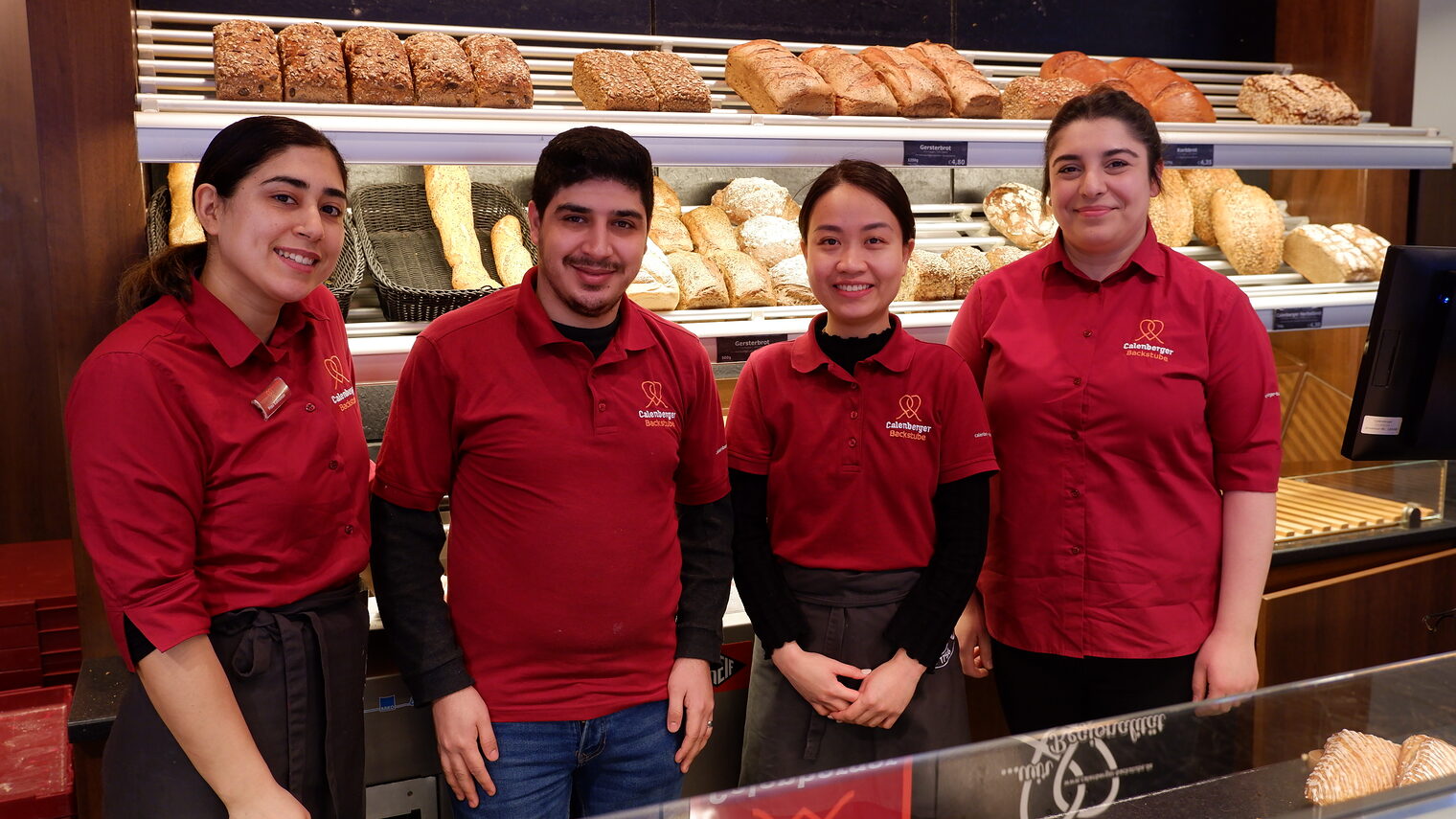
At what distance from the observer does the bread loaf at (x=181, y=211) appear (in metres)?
2.23

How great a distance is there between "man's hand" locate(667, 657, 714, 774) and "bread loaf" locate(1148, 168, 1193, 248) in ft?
7.81

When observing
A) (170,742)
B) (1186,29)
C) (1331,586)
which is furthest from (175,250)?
(1186,29)

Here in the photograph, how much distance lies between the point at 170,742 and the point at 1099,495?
4.81ft

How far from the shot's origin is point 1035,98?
2.85 meters

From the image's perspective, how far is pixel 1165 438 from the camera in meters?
1.80

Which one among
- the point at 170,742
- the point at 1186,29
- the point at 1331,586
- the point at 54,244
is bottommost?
the point at 1331,586

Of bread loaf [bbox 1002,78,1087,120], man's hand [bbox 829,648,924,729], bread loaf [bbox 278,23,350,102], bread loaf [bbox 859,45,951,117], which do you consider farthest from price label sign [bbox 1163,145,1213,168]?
bread loaf [bbox 278,23,350,102]

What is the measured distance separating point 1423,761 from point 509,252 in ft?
6.75

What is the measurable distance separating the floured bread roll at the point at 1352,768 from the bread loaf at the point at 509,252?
74.1 inches

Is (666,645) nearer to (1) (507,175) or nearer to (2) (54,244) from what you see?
(2) (54,244)

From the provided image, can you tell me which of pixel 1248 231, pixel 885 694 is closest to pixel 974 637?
pixel 885 694

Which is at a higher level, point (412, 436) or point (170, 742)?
point (412, 436)

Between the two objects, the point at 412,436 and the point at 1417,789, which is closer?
the point at 1417,789

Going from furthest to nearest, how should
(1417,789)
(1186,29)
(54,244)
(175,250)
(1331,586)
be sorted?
1. (1186,29)
2. (1331,586)
3. (54,244)
4. (175,250)
5. (1417,789)
